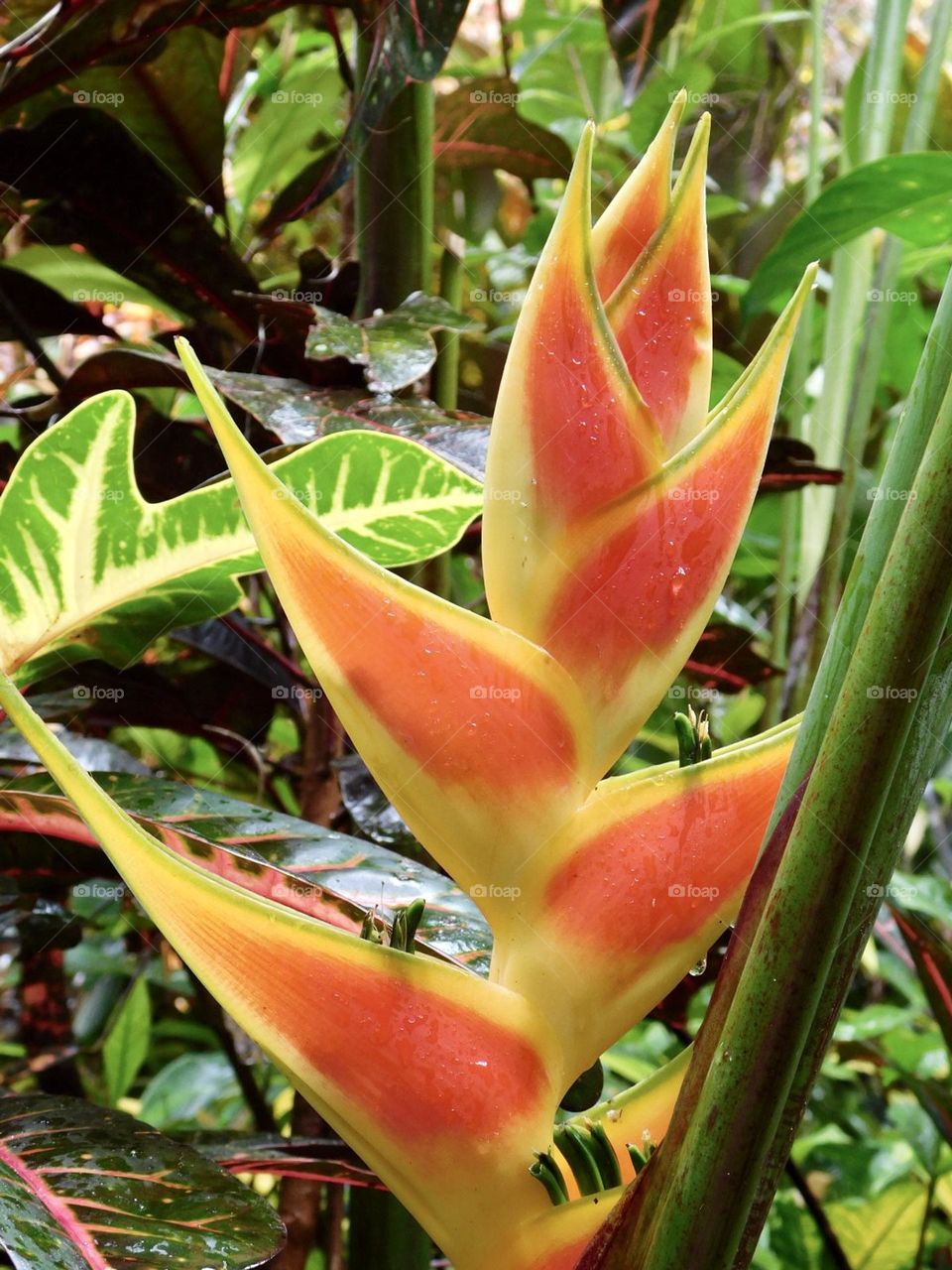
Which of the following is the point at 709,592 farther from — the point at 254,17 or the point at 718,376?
the point at 718,376

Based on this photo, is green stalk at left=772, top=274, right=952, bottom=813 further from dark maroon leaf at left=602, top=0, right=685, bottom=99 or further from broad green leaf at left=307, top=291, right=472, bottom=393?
dark maroon leaf at left=602, top=0, right=685, bottom=99

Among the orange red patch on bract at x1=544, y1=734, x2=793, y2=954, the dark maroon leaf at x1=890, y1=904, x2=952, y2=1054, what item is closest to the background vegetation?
the dark maroon leaf at x1=890, y1=904, x2=952, y2=1054

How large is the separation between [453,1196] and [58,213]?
602 millimetres

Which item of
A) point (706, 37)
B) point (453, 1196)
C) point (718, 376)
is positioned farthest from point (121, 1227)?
point (706, 37)

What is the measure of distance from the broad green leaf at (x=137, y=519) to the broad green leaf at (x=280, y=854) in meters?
0.06

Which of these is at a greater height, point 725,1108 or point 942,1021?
point 725,1108

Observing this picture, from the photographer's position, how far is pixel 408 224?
0.59m

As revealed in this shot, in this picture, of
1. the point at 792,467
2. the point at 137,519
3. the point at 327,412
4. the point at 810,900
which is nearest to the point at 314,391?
the point at 327,412

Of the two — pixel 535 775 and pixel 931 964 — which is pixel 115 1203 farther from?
pixel 931 964

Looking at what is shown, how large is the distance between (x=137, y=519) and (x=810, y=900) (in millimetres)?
297

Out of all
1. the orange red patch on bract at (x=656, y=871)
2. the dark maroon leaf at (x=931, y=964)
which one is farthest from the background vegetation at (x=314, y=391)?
the orange red patch on bract at (x=656, y=871)

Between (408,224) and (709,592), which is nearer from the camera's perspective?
(709,592)

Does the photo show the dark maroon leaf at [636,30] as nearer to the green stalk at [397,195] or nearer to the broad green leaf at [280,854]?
the green stalk at [397,195]

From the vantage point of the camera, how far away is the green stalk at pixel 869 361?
2.56 feet
